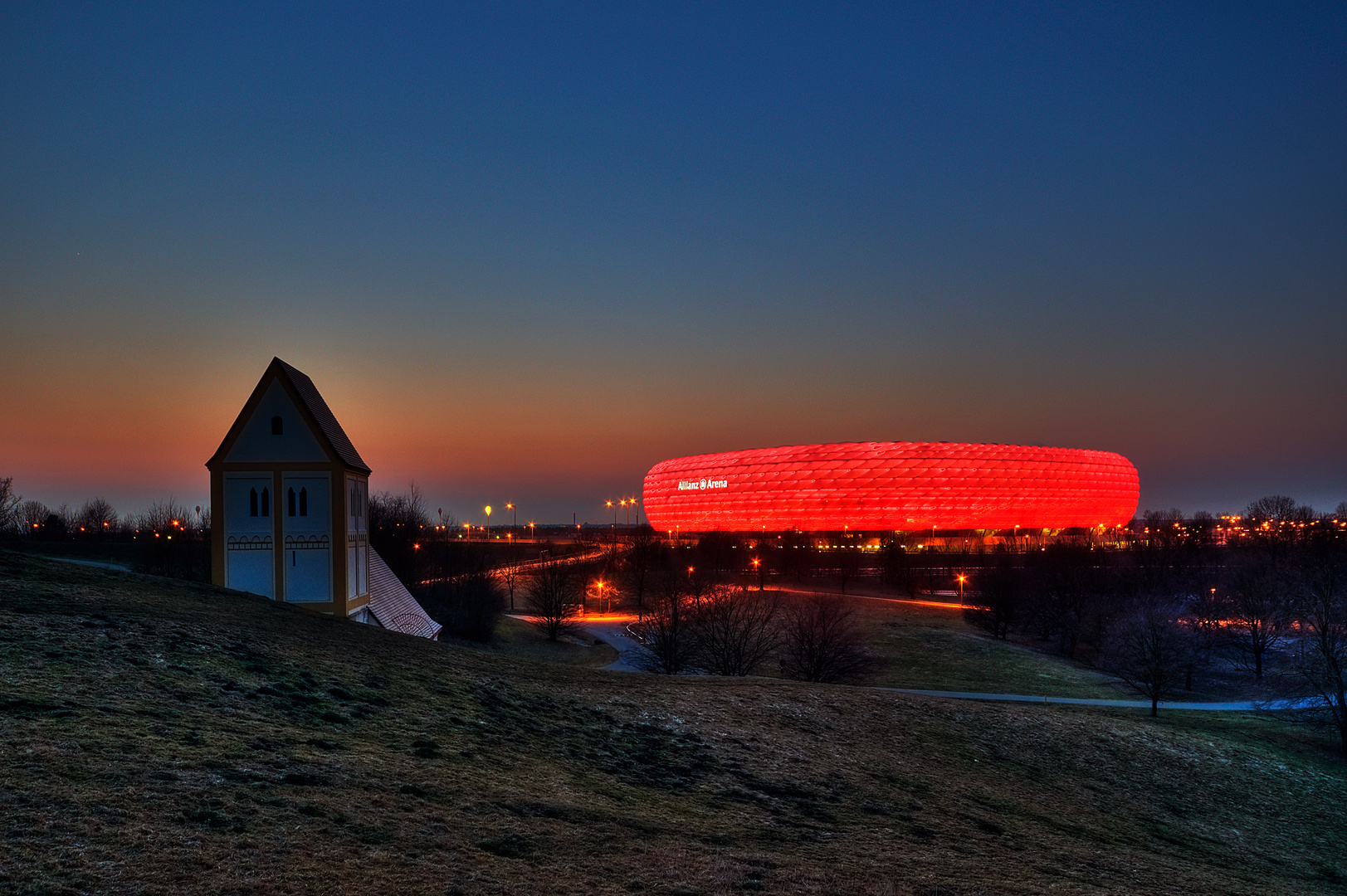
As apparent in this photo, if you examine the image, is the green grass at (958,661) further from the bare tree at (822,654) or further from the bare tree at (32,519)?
the bare tree at (32,519)

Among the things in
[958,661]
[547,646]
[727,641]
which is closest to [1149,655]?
[958,661]

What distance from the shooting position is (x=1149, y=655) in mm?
40312

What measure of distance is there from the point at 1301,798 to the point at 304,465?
33.3m

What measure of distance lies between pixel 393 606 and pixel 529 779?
29.9 m

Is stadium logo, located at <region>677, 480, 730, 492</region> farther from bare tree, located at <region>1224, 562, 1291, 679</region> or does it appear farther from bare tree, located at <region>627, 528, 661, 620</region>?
bare tree, located at <region>1224, 562, 1291, 679</region>

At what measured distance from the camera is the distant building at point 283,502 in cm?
3409

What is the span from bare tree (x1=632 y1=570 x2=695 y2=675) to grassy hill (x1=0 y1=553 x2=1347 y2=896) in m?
19.7

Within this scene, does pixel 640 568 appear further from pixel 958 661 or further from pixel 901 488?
pixel 901 488

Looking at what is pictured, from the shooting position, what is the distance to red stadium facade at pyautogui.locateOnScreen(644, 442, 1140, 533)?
6757 inches

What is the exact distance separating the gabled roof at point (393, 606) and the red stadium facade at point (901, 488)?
133 meters

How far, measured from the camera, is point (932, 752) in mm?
21922

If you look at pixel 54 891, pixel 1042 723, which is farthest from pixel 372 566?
pixel 54 891

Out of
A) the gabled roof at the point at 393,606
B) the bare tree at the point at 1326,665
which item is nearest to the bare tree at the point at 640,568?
the gabled roof at the point at 393,606

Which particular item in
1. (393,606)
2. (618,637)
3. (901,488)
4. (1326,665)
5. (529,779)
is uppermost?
(901,488)
